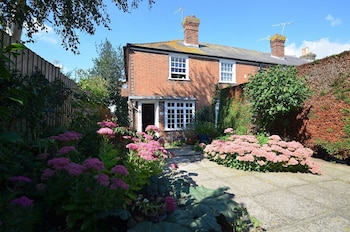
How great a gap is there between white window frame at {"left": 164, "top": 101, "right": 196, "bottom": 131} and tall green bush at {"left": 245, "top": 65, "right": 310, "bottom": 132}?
549 centimetres

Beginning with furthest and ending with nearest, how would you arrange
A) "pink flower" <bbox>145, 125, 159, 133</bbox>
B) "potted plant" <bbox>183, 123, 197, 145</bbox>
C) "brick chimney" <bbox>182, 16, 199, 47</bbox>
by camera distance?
"brick chimney" <bbox>182, 16, 199, 47</bbox>, "potted plant" <bbox>183, 123, 197, 145</bbox>, "pink flower" <bbox>145, 125, 159, 133</bbox>

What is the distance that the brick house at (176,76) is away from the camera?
11570 millimetres

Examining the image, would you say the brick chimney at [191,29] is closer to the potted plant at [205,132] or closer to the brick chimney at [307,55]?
the potted plant at [205,132]

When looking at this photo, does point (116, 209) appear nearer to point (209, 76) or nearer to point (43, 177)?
point (43, 177)

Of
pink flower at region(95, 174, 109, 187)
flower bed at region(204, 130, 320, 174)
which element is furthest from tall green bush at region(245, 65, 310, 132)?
pink flower at region(95, 174, 109, 187)

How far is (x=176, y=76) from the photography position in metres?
12.6

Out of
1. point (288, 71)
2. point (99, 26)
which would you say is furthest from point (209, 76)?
point (99, 26)

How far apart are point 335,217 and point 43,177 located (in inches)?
126

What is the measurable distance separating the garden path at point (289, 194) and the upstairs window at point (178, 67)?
8.36 metres

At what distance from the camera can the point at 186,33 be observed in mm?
13484

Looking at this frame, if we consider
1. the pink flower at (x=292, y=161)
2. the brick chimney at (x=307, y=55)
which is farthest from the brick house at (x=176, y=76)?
the brick chimney at (x=307, y=55)

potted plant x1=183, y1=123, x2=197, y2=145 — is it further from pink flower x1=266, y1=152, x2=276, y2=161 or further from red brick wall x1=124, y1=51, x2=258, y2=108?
pink flower x1=266, y1=152, x2=276, y2=161

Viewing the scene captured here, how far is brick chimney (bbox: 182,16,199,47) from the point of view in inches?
524

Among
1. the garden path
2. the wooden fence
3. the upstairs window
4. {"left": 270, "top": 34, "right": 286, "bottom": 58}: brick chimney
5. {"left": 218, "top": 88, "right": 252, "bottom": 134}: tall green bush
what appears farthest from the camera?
{"left": 270, "top": 34, "right": 286, "bottom": 58}: brick chimney
